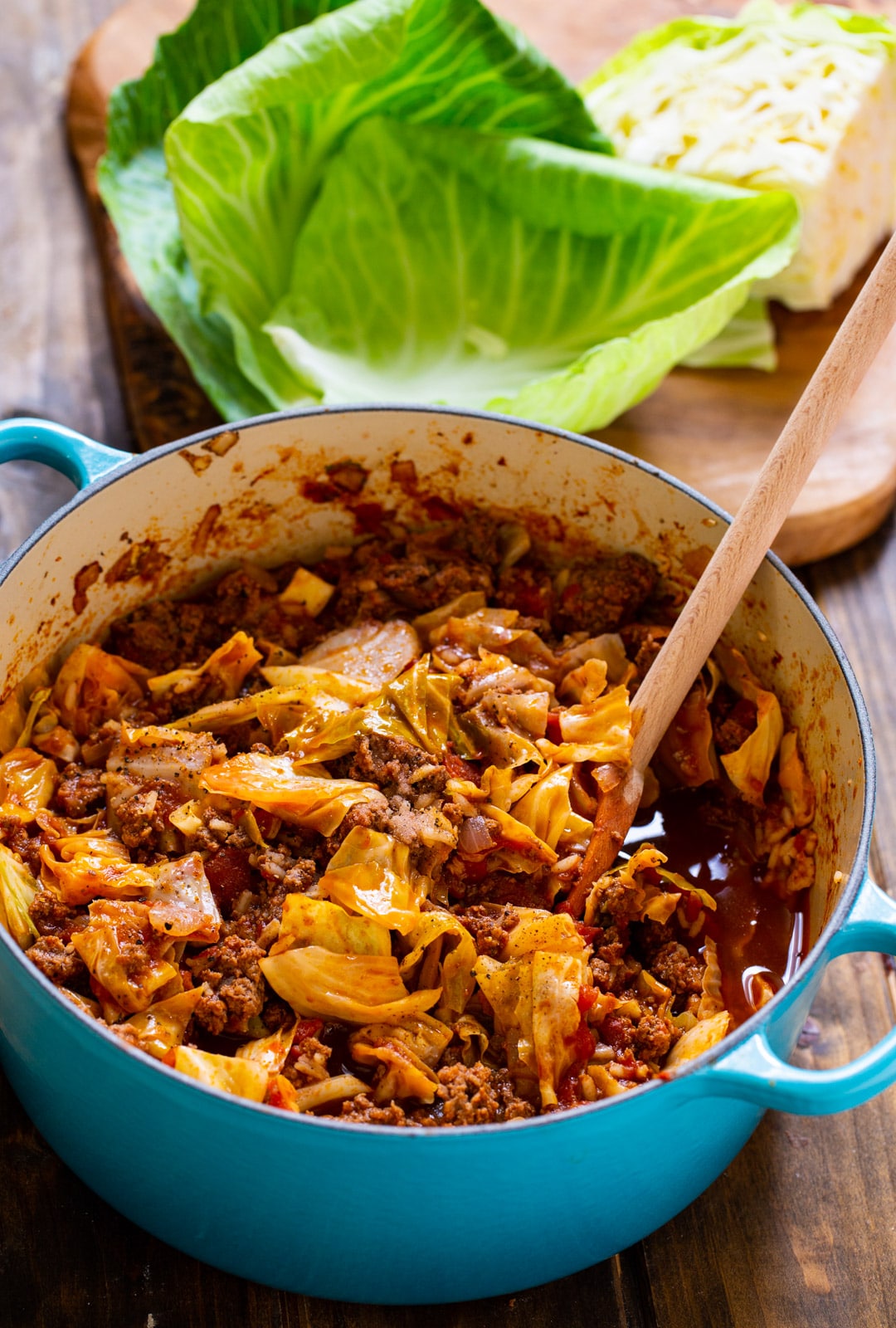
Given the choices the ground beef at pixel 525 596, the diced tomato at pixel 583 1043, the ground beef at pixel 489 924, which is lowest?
the diced tomato at pixel 583 1043

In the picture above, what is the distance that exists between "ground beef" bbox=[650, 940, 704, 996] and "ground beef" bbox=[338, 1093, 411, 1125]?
53 cm

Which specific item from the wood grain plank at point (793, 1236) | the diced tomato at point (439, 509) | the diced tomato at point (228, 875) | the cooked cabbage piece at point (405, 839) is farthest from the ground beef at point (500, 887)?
the diced tomato at point (439, 509)

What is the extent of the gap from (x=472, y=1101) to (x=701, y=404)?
6.89 feet

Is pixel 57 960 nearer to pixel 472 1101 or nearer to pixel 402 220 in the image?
pixel 472 1101

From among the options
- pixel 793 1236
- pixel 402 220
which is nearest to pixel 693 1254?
pixel 793 1236

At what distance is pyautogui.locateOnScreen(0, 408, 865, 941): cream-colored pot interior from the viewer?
7.53 feet

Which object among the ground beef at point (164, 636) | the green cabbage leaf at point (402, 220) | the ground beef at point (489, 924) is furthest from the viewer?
the green cabbage leaf at point (402, 220)

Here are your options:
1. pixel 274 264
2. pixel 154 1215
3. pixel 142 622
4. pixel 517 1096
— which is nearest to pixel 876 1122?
pixel 517 1096

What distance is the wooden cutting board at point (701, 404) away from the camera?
3.18 meters

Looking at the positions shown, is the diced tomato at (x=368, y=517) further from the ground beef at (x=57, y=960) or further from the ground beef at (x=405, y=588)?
the ground beef at (x=57, y=960)

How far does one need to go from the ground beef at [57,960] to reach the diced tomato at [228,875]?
256 mm

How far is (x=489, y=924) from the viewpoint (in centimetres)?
215

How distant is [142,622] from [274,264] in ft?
4.43

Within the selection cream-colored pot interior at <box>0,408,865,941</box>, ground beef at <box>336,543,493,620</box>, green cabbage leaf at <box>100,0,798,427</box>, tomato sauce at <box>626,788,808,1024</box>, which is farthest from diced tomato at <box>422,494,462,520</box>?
tomato sauce at <box>626,788,808,1024</box>
